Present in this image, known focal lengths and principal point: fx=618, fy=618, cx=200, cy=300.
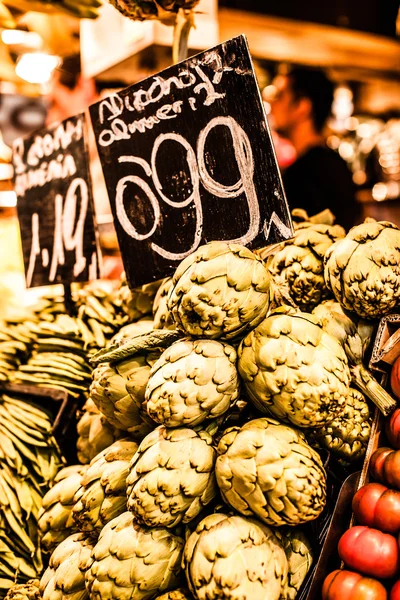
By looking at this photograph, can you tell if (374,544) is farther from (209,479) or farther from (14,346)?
(14,346)

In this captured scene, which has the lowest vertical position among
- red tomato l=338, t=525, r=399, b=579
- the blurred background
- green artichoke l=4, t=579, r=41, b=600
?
green artichoke l=4, t=579, r=41, b=600

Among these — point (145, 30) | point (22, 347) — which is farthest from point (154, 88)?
point (145, 30)

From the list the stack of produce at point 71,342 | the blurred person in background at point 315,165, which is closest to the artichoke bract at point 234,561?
the stack of produce at point 71,342

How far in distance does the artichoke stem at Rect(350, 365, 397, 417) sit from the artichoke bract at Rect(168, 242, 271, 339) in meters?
0.24

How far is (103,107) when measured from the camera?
165 centimetres

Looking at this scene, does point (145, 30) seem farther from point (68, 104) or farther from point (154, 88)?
point (68, 104)

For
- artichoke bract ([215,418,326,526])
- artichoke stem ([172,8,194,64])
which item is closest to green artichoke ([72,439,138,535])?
artichoke bract ([215,418,326,526])

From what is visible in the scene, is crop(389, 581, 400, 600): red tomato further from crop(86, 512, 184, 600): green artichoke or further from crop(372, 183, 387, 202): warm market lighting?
crop(372, 183, 387, 202): warm market lighting

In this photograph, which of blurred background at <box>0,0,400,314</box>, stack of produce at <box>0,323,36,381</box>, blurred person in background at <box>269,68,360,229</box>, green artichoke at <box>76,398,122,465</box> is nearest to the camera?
green artichoke at <box>76,398,122,465</box>

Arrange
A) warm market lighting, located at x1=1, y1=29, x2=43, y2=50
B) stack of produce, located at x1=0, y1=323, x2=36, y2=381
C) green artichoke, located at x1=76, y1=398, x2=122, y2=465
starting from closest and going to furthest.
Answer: green artichoke, located at x1=76, y1=398, x2=122, y2=465
stack of produce, located at x1=0, y1=323, x2=36, y2=381
warm market lighting, located at x1=1, y1=29, x2=43, y2=50

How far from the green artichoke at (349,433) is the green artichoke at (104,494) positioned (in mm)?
380

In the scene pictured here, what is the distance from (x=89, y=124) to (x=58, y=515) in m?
2.21

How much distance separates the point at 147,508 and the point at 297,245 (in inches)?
26.7

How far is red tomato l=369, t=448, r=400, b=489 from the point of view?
1.09m
